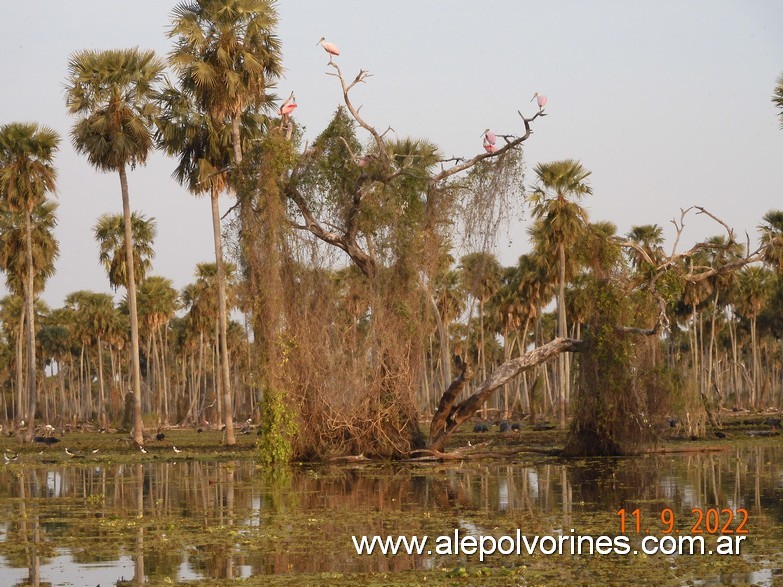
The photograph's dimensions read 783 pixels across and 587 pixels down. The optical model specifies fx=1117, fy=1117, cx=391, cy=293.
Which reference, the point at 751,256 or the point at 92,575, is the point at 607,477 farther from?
the point at 92,575

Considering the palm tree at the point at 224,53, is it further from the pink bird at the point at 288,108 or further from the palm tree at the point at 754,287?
the palm tree at the point at 754,287

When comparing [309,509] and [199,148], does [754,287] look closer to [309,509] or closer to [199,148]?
[199,148]

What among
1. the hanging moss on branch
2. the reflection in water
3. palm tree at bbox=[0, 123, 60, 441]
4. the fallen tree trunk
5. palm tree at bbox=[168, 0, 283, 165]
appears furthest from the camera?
palm tree at bbox=[0, 123, 60, 441]

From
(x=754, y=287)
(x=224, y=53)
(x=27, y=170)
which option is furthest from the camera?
(x=754, y=287)

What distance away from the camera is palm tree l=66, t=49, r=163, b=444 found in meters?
36.5

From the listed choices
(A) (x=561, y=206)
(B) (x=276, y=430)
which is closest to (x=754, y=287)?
(A) (x=561, y=206)

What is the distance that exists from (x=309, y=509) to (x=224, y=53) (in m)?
20.8

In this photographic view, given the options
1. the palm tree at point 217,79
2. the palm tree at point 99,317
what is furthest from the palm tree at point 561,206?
the palm tree at point 99,317

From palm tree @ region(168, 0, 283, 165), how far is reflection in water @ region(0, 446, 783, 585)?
13.0 m

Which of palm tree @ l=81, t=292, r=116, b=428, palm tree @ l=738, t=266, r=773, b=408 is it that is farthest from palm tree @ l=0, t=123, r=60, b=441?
palm tree @ l=738, t=266, r=773, b=408

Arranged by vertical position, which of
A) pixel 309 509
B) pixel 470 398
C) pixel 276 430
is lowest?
pixel 309 509

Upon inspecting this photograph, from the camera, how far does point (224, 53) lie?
3447 cm

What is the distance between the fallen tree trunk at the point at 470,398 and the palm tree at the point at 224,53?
11282mm

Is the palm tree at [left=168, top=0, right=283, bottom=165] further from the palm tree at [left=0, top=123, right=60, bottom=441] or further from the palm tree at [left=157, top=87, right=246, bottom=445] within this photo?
the palm tree at [left=0, top=123, right=60, bottom=441]
